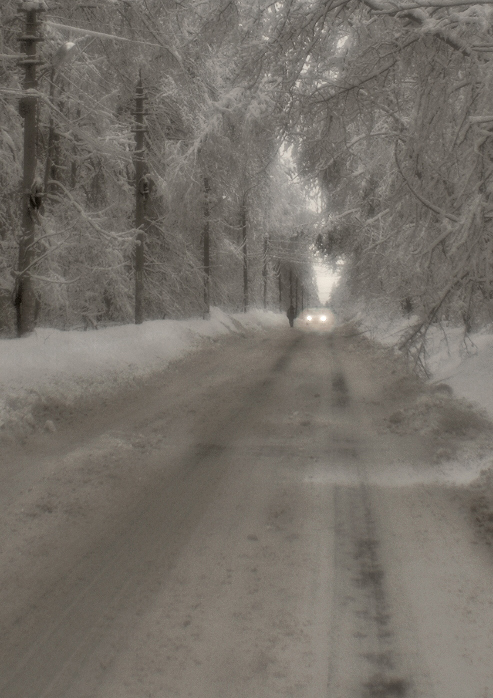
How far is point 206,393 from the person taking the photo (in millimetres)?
10633

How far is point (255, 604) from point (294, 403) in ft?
21.2

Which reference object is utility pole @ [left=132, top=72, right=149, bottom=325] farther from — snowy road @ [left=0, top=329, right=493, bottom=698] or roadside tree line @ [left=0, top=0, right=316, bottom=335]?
snowy road @ [left=0, top=329, right=493, bottom=698]

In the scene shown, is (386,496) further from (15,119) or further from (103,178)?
(103,178)

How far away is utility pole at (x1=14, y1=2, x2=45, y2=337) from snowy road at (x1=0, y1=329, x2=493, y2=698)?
3844 millimetres

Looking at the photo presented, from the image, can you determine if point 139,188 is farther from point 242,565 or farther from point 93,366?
point 242,565

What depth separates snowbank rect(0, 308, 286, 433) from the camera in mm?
8422

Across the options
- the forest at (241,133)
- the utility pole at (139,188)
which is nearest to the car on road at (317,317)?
the forest at (241,133)

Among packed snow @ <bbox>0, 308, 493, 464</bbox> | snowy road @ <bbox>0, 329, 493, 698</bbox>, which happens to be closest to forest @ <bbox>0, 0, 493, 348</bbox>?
packed snow @ <bbox>0, 308, 493, 464</bbox>

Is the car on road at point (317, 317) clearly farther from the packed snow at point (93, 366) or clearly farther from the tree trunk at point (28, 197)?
the tree trunk at point (28, 197)

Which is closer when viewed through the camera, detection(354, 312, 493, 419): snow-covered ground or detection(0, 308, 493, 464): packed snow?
detection(0, 308, 493, 464): packed snow

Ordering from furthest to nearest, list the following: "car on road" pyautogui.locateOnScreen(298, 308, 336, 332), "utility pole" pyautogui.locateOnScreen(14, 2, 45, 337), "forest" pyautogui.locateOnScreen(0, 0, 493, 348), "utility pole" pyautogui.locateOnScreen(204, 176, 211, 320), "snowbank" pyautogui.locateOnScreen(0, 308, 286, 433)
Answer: "car on road" pyautogui.locateOnScreen(298, 308, 336, 332) → "utility pole" pyautogui.locateOnScreen(204, 176, 211, 320) → "utility pole" pyautogui.locateOnScreen(14, 2, 45, 337) → "snowbank" pyautogui.locateOnScreen(0, 308, 286, 433) → "forest" pyautogui.locateOnScreen(0, 0, 493, 348)

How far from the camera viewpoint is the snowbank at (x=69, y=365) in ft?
27.6

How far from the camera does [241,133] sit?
33.3ft

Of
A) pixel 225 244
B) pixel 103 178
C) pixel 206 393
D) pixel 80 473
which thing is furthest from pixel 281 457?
pixel 225 244
